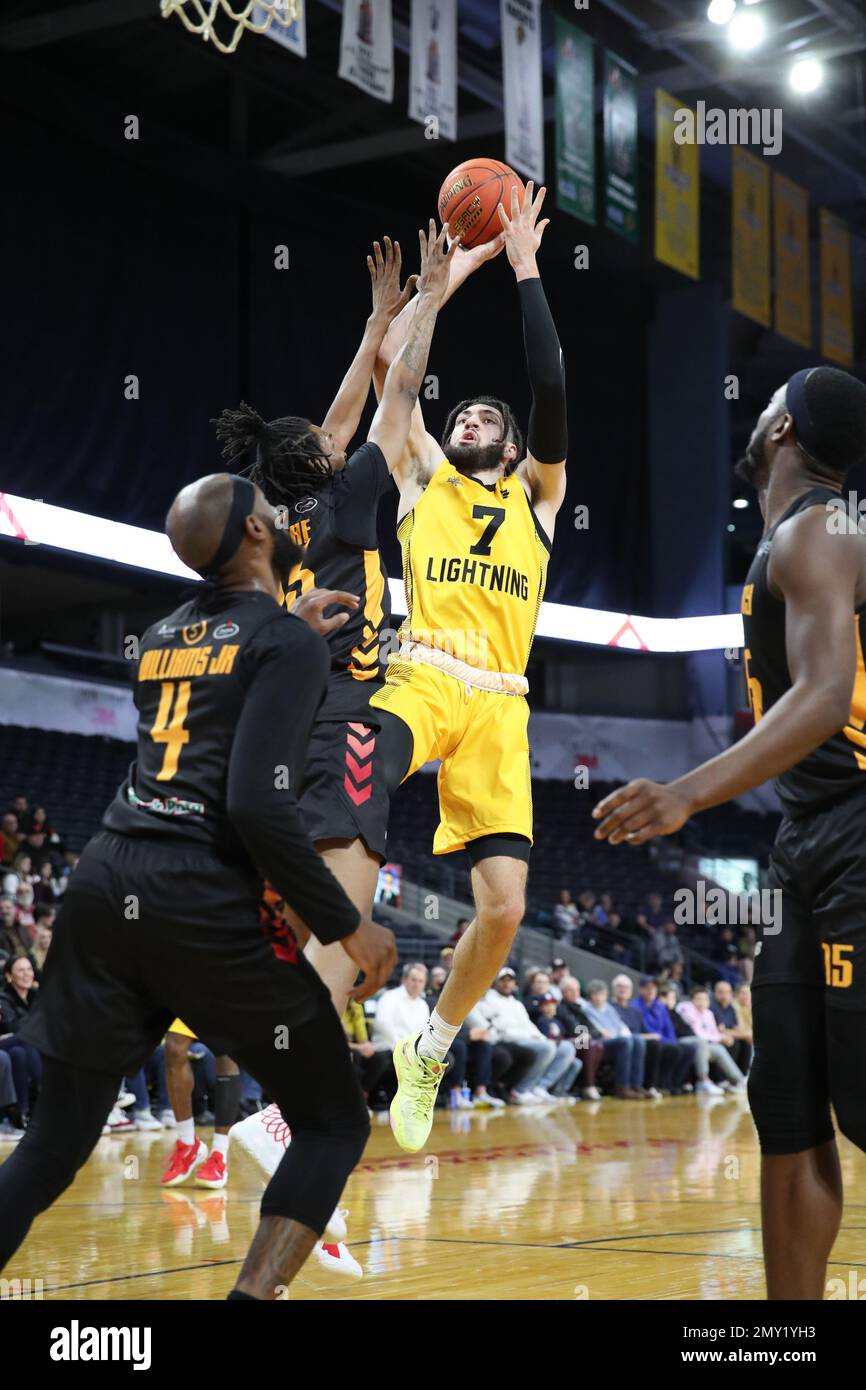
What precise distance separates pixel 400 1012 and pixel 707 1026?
5.58 meters

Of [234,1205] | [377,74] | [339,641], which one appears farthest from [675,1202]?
[377,74]

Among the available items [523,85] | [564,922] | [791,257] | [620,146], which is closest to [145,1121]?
[564,922]

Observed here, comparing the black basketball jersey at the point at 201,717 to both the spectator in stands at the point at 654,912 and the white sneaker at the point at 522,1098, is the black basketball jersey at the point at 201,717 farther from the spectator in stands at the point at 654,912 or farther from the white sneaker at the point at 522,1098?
the spectator in stands at the point at 654,912

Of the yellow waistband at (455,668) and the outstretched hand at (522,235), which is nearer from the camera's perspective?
the yellow waistband at (455,668)

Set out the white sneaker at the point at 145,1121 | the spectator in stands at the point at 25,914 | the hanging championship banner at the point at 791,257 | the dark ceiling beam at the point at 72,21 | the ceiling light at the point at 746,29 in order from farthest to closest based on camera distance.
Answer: the hanging championship banner at the point at 791,257
the ceiling light at the point at 746,29
the dark ceiling beam at the point at 72,21
the spectator in stands at the point at 25,914
the white sneaker at the point at 145,1121

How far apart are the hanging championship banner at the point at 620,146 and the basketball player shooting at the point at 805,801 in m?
14.7

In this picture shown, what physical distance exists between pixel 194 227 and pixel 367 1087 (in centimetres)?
1188

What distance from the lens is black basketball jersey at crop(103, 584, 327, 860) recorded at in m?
3.00

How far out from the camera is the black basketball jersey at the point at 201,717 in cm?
300

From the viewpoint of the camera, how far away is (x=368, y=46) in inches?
552

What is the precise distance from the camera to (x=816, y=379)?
3264 millimetres

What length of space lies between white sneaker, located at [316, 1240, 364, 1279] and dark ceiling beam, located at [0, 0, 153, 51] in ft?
52.5

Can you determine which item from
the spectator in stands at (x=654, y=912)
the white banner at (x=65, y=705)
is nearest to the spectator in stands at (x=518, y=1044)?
the white banner at (x=65, y=705)
